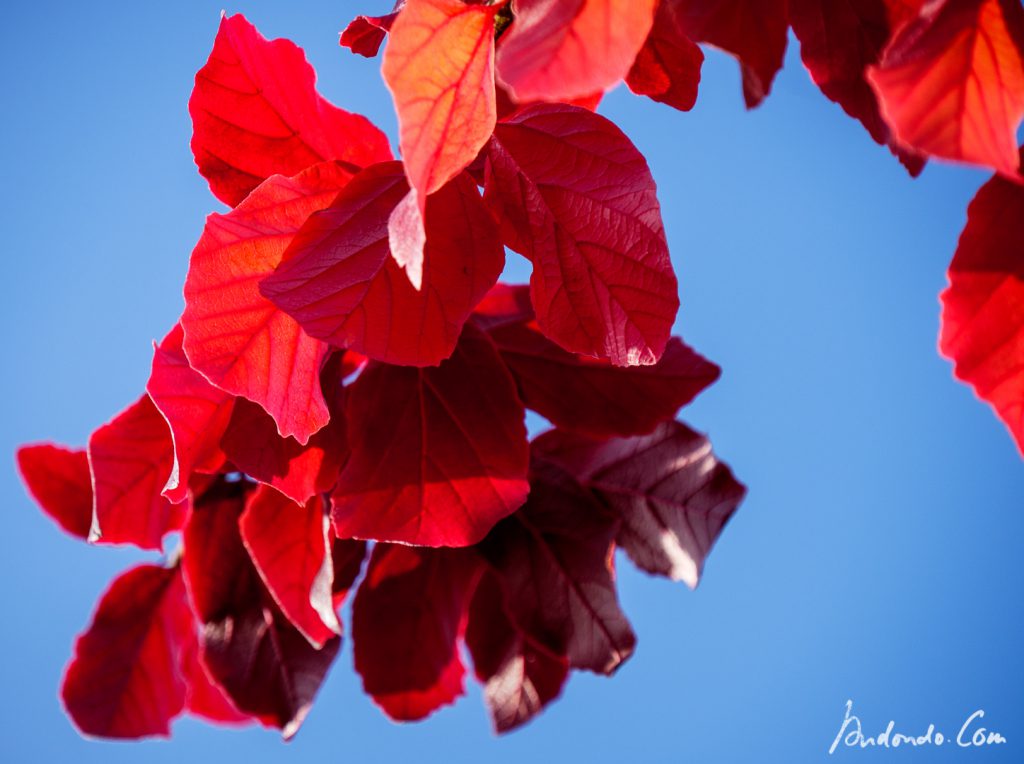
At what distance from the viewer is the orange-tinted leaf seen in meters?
0.20

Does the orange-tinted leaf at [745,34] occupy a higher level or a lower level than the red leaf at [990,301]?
higher

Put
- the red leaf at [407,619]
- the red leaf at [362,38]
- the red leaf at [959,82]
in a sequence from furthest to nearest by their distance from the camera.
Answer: the red leaf at [407,619]
the red leaf at [362,38]
the red leaf at [959,82]

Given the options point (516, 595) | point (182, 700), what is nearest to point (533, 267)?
point (516, 595)

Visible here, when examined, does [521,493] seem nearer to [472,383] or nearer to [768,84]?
[472,383]

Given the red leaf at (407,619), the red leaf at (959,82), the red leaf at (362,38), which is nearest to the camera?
the red leaf at (959,82)

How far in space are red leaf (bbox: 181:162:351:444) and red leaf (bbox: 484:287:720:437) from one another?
0.39ft

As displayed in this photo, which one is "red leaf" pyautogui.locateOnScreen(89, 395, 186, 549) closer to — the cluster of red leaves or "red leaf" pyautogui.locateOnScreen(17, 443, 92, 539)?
the cluster of red leaves

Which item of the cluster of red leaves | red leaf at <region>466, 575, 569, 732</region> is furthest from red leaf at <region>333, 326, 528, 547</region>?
red leaf at <region>466, 575, 569, 732</region>

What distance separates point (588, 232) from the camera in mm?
245

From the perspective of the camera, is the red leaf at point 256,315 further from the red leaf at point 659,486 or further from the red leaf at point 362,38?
the red leaf at point 659,486

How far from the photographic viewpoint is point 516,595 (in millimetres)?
349

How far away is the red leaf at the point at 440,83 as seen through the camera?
179mm

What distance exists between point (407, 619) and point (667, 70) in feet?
0.72

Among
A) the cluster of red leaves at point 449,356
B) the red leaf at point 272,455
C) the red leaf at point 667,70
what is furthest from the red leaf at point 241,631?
the red leaf at point 667,70
